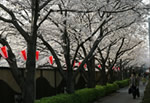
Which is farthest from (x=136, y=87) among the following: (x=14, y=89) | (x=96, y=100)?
(x=14, y=89)

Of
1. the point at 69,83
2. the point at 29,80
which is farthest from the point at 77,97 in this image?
the point at 29,80

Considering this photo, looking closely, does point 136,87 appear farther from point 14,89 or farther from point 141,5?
point 14,89

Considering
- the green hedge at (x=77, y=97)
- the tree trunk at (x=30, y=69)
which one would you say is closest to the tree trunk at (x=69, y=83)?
the green hedge at (x=77, y=97)

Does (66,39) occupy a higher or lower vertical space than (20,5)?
lower

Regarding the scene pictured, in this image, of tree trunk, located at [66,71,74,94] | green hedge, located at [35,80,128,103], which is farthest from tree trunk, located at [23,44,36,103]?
tree trunk, located at [66,71,74,94]

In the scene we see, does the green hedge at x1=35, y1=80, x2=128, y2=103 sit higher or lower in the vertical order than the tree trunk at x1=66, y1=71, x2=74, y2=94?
lower

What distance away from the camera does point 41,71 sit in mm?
11703

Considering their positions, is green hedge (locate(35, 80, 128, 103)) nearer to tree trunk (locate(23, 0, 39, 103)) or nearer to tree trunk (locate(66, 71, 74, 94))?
tree trunk (locate(66, 71, 74, 94))

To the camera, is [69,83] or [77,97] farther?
[69,83]

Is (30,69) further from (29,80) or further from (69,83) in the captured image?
(69,83)

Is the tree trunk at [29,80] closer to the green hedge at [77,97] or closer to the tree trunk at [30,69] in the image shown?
the tree trunk at [30,69]

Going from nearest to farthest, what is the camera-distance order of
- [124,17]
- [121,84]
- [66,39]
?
[66,39]
[124,17]
[121,84]

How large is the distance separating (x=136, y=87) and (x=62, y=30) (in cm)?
697

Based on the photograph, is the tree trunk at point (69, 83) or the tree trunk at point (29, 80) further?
the tree trunk at point (69, 83)
